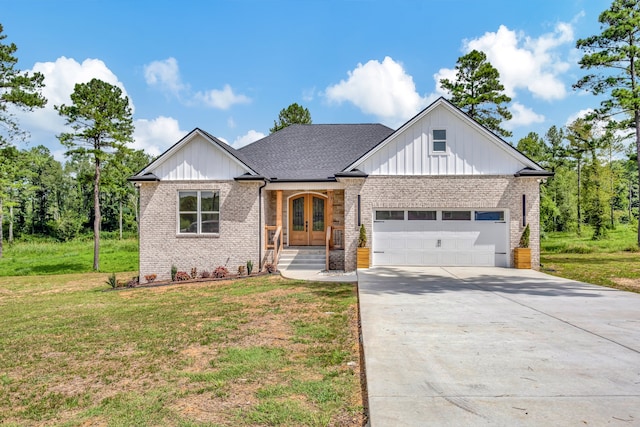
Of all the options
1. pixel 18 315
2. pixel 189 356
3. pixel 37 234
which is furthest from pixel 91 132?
pixel 37 234

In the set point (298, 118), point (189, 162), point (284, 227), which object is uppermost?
point (298, 118)

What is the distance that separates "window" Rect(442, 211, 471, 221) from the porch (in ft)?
13.2

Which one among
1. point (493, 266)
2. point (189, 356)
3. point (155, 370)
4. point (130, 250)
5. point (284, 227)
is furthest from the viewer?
point (130, 250)

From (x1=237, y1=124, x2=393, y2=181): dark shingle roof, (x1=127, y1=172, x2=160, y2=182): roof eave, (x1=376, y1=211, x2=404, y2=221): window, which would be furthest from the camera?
(x1=237, y1=124, x2=393, y2=181): dark shingle roof

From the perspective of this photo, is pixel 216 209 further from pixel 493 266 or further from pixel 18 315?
pixel 493 266

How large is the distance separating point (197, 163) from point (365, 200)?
22.3 feet

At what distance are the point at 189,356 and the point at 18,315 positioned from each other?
22.4 feet

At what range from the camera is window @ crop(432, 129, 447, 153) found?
13188mm

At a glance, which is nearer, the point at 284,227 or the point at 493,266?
the point at 493,266

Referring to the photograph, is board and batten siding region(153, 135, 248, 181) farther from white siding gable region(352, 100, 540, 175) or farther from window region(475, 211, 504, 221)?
window region(475, 211, 504, 221)

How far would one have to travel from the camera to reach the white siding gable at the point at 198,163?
1414cm

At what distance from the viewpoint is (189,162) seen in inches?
559

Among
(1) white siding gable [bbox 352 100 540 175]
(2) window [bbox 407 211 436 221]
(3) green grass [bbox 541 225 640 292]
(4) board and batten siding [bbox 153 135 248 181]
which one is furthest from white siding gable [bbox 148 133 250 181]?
(3) green grass [bbox 541 225 640 292]

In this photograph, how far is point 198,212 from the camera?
46.6 feet
